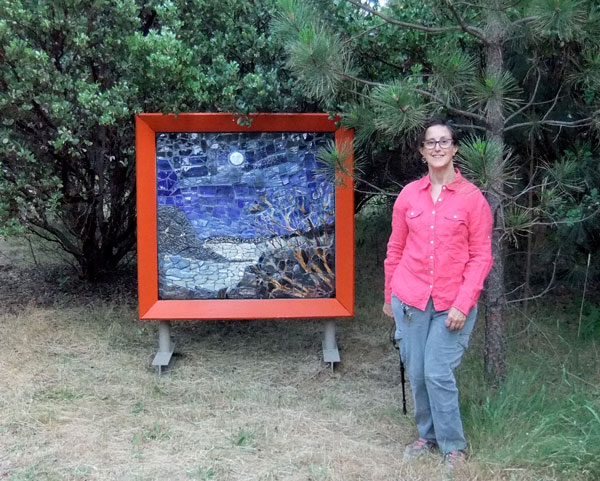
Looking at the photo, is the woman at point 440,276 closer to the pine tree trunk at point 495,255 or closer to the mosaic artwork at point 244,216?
the pine tree trunk at point 495,255

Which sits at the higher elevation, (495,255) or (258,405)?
(495,255)

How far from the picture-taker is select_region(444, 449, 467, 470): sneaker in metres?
3.21

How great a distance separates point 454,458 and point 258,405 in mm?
1350

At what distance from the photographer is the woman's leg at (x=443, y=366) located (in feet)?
10.2

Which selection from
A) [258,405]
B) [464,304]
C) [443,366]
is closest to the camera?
[464,304]

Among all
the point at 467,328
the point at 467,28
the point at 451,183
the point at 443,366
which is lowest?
the point at 443,366

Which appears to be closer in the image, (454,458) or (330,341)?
(454,458)

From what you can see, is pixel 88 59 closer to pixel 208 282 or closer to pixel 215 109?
pixel 215 109

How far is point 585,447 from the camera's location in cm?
321

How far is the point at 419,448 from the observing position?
3.39m

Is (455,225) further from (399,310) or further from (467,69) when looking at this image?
(467,69)

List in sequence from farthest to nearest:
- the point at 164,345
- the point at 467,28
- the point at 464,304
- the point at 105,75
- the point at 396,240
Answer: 1. the point at 105,75
2. the point at 164,345
3. the point at 467,28
4. the point at 396,240
5. the point at 464,304

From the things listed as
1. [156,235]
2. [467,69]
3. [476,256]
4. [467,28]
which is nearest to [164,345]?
[156,235]

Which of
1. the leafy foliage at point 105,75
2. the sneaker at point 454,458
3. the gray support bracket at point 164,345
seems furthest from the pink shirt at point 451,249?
the gray support bracket at point 164,345
